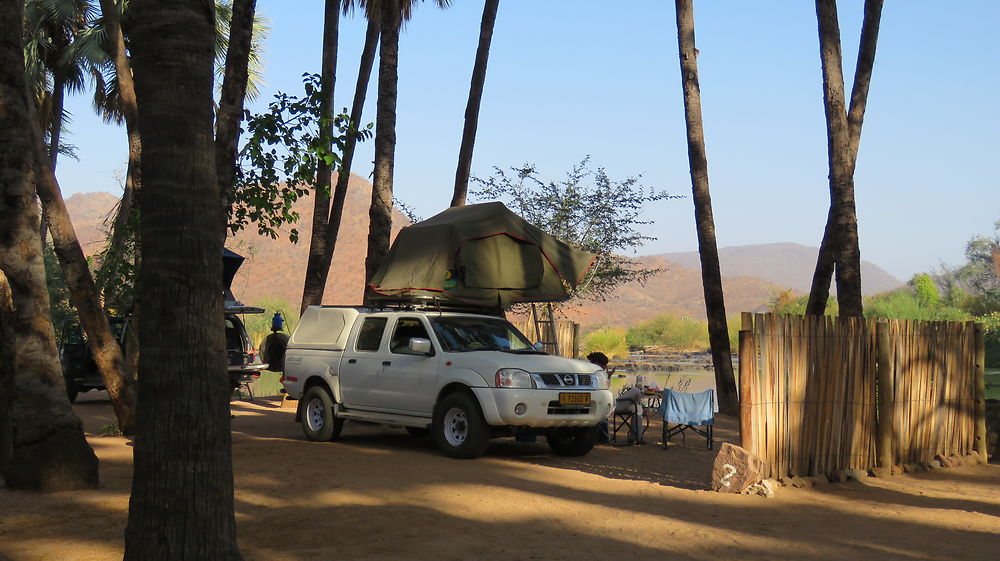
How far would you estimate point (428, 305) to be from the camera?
14.0m

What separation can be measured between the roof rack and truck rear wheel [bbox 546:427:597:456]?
2.32 m

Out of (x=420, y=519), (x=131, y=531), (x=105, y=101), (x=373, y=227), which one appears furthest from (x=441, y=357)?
(x=105, y=101)

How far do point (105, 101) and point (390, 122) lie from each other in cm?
1769

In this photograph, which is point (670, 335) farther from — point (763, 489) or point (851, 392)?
point (763, 489)

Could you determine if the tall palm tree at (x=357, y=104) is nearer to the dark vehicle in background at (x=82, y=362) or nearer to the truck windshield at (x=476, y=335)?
the dark vehicle in background at (x=82, y=362)

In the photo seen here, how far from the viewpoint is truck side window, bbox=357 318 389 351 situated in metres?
13.2

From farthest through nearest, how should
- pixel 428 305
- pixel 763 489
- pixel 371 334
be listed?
pixel 428 305
pixel 371 334
pixel 763 489

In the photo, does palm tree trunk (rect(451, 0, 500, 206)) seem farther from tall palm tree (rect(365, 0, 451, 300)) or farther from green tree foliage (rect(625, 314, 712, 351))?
green tree foliage (rect(625, 314, 712, 351))

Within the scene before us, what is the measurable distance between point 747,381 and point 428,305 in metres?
5.72

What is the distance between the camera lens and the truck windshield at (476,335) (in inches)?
492

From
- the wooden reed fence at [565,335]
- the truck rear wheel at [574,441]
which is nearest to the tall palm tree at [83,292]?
the truck rear wheel at [574,441]

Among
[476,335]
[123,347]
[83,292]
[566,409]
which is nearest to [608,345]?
[123,347]

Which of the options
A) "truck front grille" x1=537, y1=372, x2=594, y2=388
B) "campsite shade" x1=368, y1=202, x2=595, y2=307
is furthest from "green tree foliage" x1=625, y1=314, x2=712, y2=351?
"truck front grille" x1=537, y1=372, x2=594, y2=388

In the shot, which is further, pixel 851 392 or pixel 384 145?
pixel 384 145
